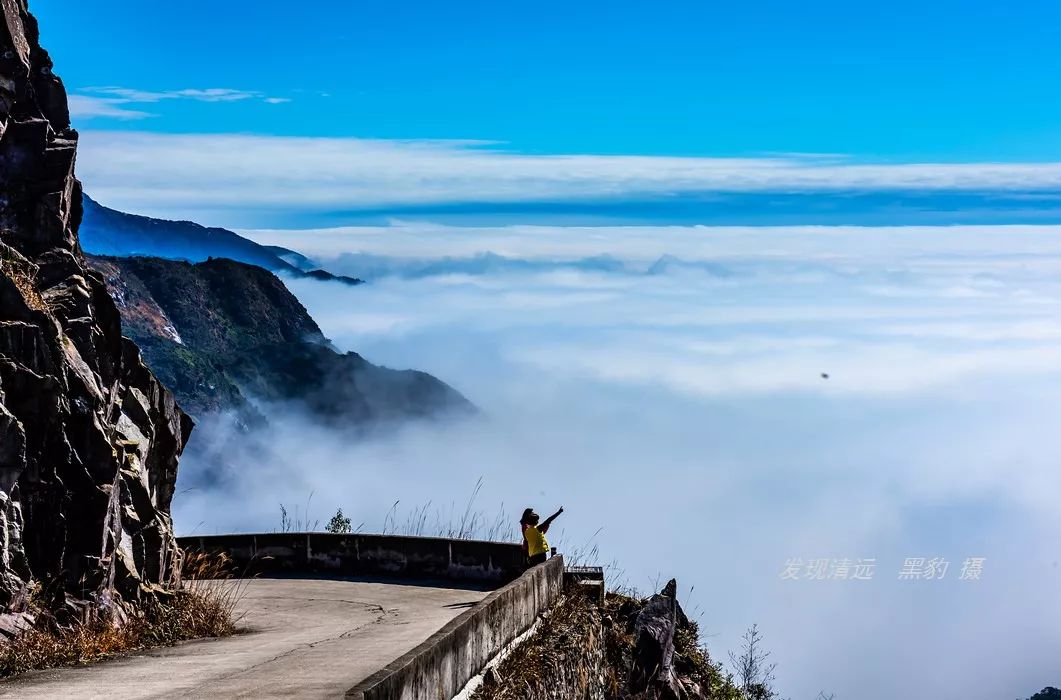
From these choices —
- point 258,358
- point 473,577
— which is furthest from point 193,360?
point 473,577

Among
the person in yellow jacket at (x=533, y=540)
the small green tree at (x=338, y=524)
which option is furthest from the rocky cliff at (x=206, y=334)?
the person in yellow jacket at (x=533, y=540)

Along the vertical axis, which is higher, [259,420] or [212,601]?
[259,420]

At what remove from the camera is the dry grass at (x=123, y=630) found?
12.7 metres

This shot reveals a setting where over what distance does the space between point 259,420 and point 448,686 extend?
18271 centimetres

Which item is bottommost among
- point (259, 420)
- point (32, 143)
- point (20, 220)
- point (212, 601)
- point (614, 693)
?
point (614, 693)

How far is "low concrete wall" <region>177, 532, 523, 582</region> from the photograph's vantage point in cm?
2034

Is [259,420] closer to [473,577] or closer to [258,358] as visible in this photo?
[258,358]

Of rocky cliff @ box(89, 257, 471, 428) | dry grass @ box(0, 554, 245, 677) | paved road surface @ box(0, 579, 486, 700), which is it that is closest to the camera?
paved road surface @ box(0, 579, 486, 700)

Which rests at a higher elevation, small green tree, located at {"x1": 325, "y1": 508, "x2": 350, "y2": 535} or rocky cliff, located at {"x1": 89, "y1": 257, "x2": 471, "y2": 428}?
rocky cliff, located at {"x1": 89, "y1": 257, "x2": 471, "y2": 428}

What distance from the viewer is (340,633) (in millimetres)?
15133

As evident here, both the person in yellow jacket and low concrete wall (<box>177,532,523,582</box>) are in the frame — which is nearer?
the person in yellow jacket

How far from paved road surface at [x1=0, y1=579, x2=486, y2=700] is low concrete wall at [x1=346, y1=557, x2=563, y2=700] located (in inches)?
29.8

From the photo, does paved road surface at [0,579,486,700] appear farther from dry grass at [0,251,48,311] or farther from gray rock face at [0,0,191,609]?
dry grass at [0,251,48,311]

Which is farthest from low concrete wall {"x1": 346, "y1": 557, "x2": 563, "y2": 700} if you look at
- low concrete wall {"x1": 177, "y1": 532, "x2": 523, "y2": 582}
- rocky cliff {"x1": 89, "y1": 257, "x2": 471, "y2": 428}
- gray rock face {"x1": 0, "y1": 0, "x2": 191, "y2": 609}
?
rocky cliff {"x1": 89, "y1": 257, "x2": 471, "y2": 428}
